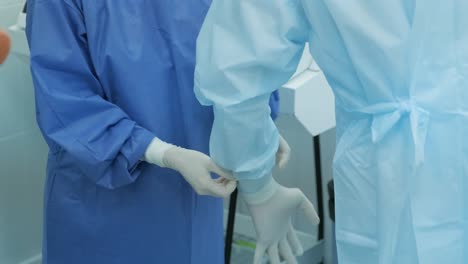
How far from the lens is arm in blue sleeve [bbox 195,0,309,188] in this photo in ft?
3.15

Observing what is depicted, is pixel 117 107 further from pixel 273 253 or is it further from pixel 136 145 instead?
pixel 273 253

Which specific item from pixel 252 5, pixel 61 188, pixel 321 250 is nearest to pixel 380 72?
pixel 252 5

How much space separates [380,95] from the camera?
3.11 feet

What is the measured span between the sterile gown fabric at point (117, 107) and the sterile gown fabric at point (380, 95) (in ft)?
1.06

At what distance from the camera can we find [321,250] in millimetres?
2447

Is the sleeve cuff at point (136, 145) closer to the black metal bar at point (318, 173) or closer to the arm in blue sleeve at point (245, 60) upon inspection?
the arm in blue sleeve at point (245, 60)

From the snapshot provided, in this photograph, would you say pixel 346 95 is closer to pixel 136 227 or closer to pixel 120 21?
pixel 120 21

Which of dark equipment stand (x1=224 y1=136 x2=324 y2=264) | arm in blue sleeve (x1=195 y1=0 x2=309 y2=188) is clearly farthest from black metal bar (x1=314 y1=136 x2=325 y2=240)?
arm in blue sleeve (x1=195 y1=0 x2=309 y2=188)

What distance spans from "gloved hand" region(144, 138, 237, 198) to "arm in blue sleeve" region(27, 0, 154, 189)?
28mm

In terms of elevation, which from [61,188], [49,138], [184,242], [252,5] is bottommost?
[184,242]

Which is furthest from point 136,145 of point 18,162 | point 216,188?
point 18,162

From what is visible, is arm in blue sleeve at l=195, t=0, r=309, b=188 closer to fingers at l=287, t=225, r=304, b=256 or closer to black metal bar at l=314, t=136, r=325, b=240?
fingers at l=287, t=225, r=304, b=256

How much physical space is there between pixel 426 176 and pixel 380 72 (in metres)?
0.15

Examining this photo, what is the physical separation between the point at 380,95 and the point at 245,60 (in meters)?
0.19
